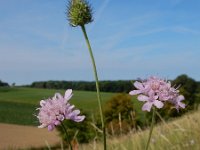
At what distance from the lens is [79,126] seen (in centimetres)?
2517

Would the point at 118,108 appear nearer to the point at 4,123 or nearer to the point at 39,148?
the point at 39,148

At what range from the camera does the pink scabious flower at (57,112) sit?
189cm

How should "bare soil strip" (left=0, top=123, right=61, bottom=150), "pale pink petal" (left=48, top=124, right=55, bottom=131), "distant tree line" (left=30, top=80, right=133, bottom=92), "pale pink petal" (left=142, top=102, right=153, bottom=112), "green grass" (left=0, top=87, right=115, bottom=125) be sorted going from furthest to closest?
1. "distant tree line" (left=30, top=80, right=133, bottom=92)
2. "green grass" (left=0, top=87, right=115, bottom=125)
3. "bare soil strip" (left=0, top=123, right=61, bottom=150)
4. "pale pink petal" (left=48, top=124, right=55, bottom=131)
5. "pale pink petal" (left=142, top=102, right=153, bottom=112)

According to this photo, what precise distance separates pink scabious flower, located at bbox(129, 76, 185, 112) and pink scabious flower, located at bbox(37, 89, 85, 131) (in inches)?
10.1

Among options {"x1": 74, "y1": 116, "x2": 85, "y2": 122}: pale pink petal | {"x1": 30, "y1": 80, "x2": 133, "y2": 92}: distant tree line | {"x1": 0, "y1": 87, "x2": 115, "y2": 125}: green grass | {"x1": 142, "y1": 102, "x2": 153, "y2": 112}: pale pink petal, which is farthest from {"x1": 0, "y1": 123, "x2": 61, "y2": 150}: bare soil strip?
{"x1": 30, "y1": 80, "x2": 133, "y2": 92}: distant tree line

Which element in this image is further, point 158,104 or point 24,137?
point 24,137

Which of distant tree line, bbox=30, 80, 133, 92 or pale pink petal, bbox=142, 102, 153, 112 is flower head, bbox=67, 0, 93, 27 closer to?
pale pink petal, bbox=142, 102, 153, 112

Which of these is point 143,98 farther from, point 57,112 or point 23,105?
point 23,105

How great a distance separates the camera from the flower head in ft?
6.43

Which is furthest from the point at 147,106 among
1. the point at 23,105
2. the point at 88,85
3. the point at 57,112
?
the point at 88,85

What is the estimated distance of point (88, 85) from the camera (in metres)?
80.8

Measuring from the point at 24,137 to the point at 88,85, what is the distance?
4603cm

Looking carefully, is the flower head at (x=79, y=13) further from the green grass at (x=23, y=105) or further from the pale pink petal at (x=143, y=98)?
the green grass at (x=23, y=105)

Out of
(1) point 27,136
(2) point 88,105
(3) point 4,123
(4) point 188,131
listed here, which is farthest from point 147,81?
(2) point 88,105
